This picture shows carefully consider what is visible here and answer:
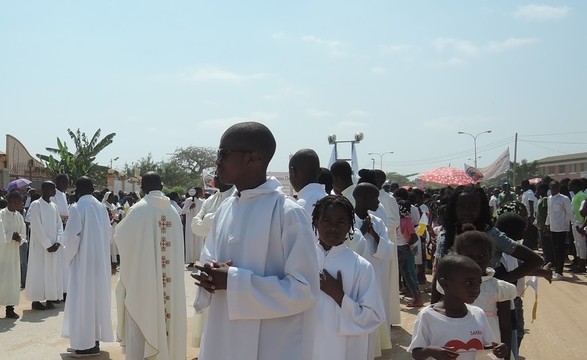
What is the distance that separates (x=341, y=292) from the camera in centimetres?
412

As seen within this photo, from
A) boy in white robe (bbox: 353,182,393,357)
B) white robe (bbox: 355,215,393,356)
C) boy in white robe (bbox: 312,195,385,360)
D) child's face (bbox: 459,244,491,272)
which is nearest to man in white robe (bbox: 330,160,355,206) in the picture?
boy in white robe (bbox: 353,182,393,357)

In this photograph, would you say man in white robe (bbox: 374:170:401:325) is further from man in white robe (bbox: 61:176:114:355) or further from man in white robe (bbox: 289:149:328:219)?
man in white robe (bbox: 61:176:114:355)

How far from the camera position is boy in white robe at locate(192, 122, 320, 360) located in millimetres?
2705

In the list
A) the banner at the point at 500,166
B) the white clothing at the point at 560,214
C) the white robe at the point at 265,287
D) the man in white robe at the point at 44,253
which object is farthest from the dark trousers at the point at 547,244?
the banner at the point at 500,166

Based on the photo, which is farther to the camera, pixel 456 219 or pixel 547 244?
pixel 547 244

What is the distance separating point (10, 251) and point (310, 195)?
7.55 metres

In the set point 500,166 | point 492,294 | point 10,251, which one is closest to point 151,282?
point 492,294

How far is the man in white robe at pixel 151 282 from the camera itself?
6.13 m

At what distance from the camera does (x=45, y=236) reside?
10.6 m

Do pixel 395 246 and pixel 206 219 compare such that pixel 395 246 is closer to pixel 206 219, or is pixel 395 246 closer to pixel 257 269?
pixel 206 219

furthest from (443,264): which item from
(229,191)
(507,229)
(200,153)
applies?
(200,153)

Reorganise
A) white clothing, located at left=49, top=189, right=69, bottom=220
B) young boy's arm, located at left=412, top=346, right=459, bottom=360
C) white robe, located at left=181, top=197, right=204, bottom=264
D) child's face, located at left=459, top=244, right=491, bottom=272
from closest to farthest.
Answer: young boy's arm, located at left=412, top=346, right=459, bottom=360 < child's face, located at left=459, top=244, right=491, bottom=272 < white clothing, located at left=49, top=189, right=69, bottom=220 < white robe, located at left=181, top=197, right=204, bottom=264

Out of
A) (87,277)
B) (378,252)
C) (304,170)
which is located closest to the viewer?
(304,170)

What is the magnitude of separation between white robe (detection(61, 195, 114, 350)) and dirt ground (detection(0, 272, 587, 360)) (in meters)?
→ 0.33
